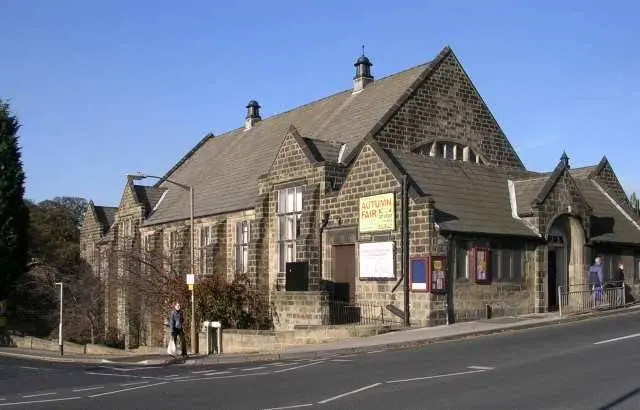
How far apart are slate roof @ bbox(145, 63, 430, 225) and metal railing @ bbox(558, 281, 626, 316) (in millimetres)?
10275

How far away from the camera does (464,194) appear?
27500 millimetres

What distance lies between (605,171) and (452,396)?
1091 inches

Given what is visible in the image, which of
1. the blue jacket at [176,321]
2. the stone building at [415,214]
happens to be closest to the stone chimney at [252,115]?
the stone building at [415,214]

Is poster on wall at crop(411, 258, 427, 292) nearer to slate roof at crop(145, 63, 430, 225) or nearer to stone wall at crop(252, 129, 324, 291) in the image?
stone wall at crop(252, 129, 324, 291)

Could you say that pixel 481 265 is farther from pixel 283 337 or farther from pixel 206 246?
pixel 206 246

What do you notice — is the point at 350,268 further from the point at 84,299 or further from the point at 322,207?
the point at 84,299

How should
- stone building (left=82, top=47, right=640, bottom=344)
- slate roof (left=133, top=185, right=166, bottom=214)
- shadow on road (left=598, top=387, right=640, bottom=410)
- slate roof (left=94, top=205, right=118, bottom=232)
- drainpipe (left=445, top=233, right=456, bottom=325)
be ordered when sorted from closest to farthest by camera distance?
shadow on road (left=598, top=387, right=640, bottom=410) < drainpipe (left=445, top=233, right=456, bottom=325) < stone building (left=82, top=47, right=640, bottom=344) < slate roof (left=133, top=185, right=166, bottom=214) < slate roof (left=94, top=205, right=118, bottom=232)

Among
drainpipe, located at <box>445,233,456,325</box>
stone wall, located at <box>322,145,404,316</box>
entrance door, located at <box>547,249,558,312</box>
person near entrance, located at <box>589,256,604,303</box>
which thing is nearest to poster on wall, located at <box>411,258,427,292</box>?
stone wall, located at <box>322,145,404,316</box>

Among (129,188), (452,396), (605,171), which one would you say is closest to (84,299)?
(129,188)

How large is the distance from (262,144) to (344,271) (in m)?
16.6

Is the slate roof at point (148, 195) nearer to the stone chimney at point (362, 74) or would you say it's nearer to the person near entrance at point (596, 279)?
the stone chimney at point (362, 74)

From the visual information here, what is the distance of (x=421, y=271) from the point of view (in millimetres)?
24516

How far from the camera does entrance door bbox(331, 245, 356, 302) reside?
27562 millimetres

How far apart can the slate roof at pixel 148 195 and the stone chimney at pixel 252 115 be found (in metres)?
7.12
